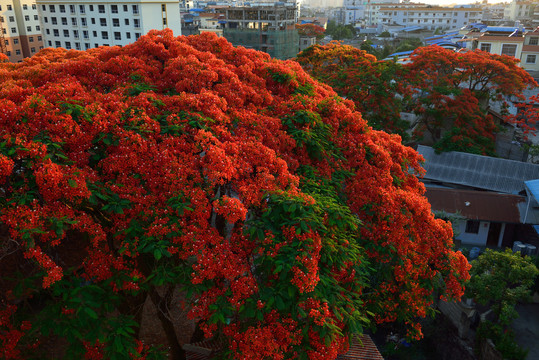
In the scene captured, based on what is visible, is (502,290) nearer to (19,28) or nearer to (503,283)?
(503,283)

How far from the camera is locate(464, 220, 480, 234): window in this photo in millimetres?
17094

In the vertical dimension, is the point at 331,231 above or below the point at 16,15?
below

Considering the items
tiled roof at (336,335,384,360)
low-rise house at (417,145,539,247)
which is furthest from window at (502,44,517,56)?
tiled roof at (336,335,384,360)

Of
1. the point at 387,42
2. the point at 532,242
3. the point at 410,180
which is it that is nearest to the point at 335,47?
the point at 532,242

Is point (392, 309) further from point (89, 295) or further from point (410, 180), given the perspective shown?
point (89, 295)

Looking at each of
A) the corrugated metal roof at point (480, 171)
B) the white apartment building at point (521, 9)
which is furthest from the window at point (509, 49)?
the white apartment building at point (521, 9)

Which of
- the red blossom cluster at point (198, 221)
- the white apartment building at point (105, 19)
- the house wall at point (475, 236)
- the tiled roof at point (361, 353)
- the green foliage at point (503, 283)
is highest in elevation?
the white apartment building at point (105, 19)

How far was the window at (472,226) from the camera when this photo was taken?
17.1 metres

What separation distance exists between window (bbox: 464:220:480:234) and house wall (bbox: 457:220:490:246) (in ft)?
0.37

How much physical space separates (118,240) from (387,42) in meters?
68.4

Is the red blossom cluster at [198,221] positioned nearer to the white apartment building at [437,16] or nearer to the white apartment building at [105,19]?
the white apartment building at [105,19]

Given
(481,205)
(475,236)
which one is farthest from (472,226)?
(481,205)

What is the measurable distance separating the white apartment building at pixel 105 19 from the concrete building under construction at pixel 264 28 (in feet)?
30.9

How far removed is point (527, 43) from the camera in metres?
40.8
